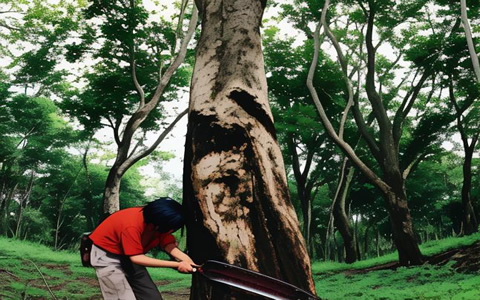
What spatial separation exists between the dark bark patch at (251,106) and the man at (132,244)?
932mm

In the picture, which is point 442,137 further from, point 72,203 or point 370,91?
point 72,203

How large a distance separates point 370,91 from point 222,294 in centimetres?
1140

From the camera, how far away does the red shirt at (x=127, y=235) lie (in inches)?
91.4

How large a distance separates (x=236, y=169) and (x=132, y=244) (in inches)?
32.2

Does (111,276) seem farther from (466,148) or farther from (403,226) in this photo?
(466,148)

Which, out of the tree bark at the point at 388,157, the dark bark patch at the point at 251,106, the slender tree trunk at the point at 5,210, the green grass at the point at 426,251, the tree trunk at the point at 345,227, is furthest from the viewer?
the slender tree trunk at the point at 5,210

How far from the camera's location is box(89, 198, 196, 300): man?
2.29 m

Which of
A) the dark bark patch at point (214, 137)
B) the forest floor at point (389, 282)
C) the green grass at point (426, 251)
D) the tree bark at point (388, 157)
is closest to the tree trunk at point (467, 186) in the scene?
the green grass at point (426, 251)

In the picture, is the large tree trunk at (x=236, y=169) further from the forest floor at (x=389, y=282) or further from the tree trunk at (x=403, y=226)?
the tree trunk at (x=403, y=226)

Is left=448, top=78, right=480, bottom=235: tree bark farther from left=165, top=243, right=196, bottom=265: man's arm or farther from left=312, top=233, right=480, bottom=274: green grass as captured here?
left=165, top=243, right=196, bottom=265: man's arm

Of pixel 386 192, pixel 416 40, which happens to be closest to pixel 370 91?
pixel 416 40

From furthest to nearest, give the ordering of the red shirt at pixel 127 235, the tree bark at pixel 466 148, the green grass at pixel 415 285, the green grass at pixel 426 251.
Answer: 1. the tree bark at pixel 466 148
2. the green grass at pixel 426 251
3. the green grass at pixel 415 285
4. the red shirt at pixel 127 235

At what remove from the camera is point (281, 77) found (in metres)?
15.0

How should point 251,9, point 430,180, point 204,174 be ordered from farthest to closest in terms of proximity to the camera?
point 430,180 → point 251,9 → point 204,174
